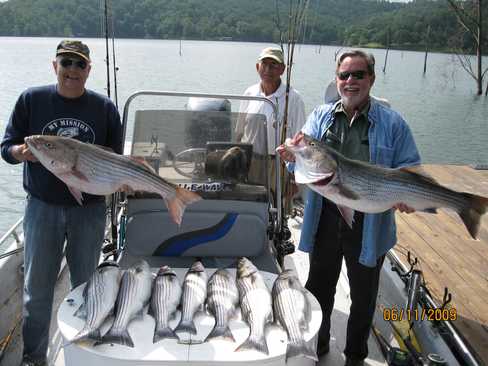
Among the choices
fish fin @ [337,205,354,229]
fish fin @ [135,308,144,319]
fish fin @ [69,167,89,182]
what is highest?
fish fin @ [69,167,89,182]

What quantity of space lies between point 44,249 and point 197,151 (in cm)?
139

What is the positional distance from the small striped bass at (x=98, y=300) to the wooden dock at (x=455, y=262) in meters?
2.92

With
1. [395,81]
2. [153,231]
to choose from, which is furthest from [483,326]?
[395,81]

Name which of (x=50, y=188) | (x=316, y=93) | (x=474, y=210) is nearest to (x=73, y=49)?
(x=50, y=188)

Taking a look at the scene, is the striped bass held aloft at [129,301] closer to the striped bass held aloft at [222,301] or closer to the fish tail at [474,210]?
the striped bass held aloft at [222,301]

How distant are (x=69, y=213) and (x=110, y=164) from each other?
69cm

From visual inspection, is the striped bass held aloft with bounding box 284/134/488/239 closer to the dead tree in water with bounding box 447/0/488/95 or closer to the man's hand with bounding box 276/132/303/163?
the man's hand with bounding box 276/132/303/163

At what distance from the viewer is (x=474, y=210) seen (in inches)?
113

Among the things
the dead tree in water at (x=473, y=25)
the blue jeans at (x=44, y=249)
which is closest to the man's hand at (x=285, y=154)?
the blue jeans at (x=44, y=249)

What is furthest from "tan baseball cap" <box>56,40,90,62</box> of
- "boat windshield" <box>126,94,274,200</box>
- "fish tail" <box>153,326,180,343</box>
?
"fish tail" <box>153,326,180,343</box>

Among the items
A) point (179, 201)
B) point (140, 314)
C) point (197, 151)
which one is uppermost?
point (197, 151)

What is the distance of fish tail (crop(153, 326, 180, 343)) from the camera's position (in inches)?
95.4

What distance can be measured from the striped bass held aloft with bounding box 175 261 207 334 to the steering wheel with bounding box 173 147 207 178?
95 cm

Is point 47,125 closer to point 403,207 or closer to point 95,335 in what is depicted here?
point 95,335
